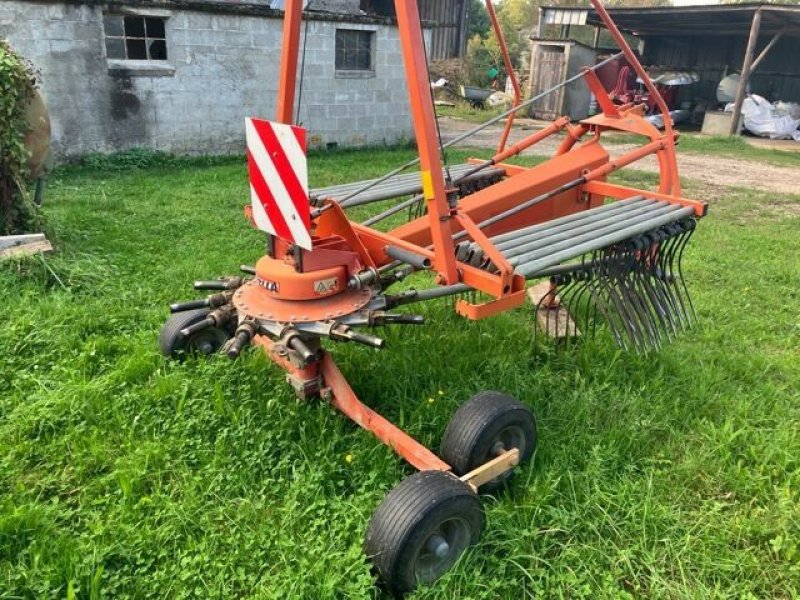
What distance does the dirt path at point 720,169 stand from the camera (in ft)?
33.0

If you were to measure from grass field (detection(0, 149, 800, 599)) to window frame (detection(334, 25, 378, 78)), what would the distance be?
766cm

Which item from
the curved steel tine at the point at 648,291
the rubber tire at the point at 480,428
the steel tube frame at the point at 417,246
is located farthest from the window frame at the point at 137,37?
the rubber tire at the point at 480,428

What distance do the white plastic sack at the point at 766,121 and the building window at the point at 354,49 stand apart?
1031 cm

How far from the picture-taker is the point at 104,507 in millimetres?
2535

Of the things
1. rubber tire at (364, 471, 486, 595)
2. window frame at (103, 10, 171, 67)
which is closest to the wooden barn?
window frame at (103, 10, 171, 67)

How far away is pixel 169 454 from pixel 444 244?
59.3 inches

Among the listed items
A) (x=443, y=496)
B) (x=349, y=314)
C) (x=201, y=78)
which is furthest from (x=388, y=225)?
(x=201, y=78)

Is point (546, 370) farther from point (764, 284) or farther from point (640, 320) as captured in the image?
point (764, 284)

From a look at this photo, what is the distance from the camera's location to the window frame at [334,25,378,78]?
36.6 ft

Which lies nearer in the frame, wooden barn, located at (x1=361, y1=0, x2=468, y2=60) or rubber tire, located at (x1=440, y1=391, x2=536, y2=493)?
rubber tire, located at (x1=440, y1=391, x2=536, y2=493)

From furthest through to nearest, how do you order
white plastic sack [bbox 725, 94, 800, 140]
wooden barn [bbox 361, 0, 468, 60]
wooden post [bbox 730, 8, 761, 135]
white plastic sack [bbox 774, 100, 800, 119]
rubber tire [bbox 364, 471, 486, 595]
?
wooden barn [bbox 361, 0, 468, 60] → white plastic sack [bbox 774, 100, 800, 119] → white plastic sack [bbox 725, 94, 800, 140] → wooden post [bbox 730, 8, 761, 135] → rubber tire [bbox 364, 471, 486, 595]

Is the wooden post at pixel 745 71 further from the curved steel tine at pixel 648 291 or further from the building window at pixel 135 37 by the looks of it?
the curved steel tine at pixel 648 291

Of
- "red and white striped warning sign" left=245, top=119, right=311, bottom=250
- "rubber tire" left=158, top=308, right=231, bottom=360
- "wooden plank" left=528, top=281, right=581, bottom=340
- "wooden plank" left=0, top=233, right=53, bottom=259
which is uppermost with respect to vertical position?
"red and white striped warning sign" left=245, top=119, right=311, bottom=250

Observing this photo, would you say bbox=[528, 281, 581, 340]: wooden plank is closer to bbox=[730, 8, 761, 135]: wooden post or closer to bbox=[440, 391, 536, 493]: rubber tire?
bbox=[440, 391, 536, 493]: rubber tire
